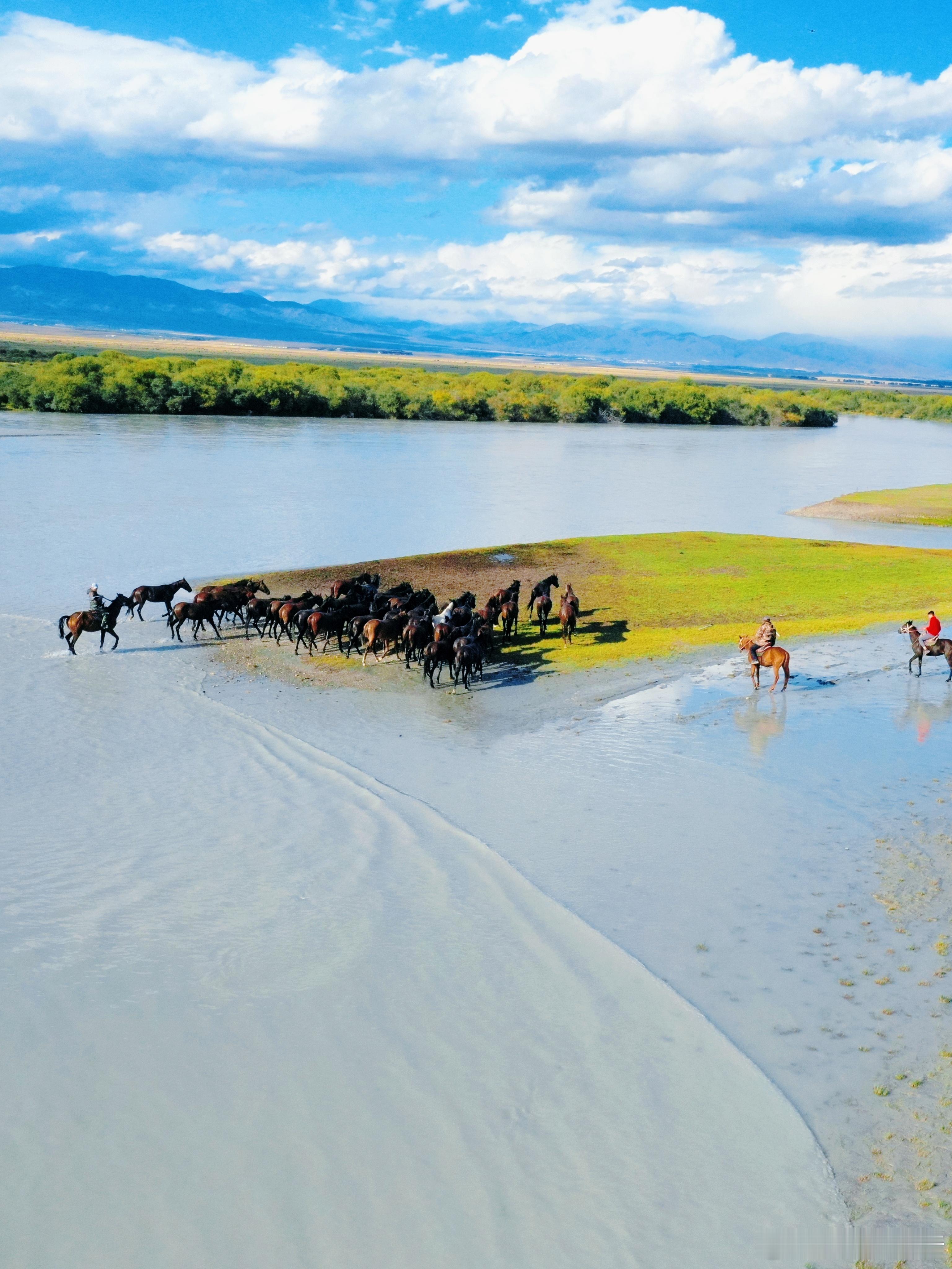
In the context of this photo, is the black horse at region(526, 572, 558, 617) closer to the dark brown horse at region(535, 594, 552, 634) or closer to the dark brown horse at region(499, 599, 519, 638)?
the dark brown horse at region(535, 594, 552, 634)

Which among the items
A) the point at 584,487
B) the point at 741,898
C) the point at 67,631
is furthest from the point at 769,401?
the point at 741,898

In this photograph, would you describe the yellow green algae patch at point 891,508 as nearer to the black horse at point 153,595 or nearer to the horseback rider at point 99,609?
the black horse at point 153,595

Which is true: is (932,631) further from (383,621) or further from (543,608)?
(383,621)

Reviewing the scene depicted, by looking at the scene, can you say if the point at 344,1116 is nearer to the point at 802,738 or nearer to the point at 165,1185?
the point at 165,1185

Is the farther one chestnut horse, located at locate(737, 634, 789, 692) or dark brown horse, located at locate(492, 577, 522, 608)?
dark brown horse, located at locate(492, 577, 522, 608)

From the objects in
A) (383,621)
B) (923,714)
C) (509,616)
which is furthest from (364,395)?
(923,714)

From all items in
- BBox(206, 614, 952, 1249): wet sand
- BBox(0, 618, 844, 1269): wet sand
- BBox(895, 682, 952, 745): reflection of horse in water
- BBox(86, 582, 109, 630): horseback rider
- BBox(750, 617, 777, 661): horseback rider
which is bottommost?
BBox(0, 618, 844, 1269): wet sand

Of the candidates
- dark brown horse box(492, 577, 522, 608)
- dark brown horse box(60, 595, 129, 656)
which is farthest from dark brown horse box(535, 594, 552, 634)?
dark brown horse box(60, 595, 129, 656)
